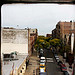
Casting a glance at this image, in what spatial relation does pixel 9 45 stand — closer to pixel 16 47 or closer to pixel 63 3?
pixel 16 47

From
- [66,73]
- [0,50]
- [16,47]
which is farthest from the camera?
[16,47]

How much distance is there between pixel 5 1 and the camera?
1.74 m

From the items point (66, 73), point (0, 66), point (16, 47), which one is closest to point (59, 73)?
point (66, 73)

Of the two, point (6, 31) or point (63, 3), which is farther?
point (6, 31)

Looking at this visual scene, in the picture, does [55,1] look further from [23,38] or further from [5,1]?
[23,38]

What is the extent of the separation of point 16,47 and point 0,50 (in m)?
16.1

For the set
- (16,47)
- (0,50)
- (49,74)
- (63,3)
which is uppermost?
(63,3)

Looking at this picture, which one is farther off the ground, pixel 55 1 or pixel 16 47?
pixel 55 1

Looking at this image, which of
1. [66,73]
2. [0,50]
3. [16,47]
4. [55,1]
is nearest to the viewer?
[55,1]

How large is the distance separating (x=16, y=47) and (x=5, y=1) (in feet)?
53.6

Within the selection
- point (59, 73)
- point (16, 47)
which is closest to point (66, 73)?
point (59, 73)

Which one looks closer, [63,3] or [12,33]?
[63,3]

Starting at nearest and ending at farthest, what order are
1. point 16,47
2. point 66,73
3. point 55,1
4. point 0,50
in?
point 55,1
point 0,50
point 66,73
point 16,47

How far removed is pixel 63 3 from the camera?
1743mm
